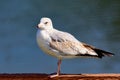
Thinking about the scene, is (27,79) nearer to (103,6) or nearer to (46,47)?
(46,47)

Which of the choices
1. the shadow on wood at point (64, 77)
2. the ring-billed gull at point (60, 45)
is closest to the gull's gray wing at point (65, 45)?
the ring-billed gull at point (60, 45)

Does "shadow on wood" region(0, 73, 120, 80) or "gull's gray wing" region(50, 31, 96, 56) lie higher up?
"gull's gray wing" region(50, 31, 96, 56)

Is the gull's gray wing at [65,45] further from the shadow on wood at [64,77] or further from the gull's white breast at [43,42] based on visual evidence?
the shadow on wood at [64,77]

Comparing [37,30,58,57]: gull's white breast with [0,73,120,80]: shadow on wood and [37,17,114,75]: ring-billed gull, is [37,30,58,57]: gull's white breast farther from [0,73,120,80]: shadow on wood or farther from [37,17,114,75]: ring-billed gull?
[0,73,120,80]: shadow on wood

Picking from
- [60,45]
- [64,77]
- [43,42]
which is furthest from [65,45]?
[64,77]

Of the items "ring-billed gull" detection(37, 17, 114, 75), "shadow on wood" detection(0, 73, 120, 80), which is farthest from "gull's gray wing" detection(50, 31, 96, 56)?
"shadow on wood" detection(0, 73, 120, 80)

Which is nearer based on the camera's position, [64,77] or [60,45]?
[64,77]

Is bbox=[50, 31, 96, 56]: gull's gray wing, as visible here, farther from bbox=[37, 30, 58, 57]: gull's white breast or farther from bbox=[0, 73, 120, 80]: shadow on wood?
bbox=[0, 73, 120, 80]: shadow on wood

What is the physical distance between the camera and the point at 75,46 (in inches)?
164

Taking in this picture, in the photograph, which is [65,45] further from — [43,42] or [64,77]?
[64,77]

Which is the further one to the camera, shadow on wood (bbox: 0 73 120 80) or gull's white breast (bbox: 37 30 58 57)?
gull's white breast (bbox: 37 30 58 57)

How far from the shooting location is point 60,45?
421cm

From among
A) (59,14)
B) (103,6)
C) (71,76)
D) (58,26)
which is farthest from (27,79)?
(103,6)

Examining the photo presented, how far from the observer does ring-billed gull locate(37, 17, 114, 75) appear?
4.14m
